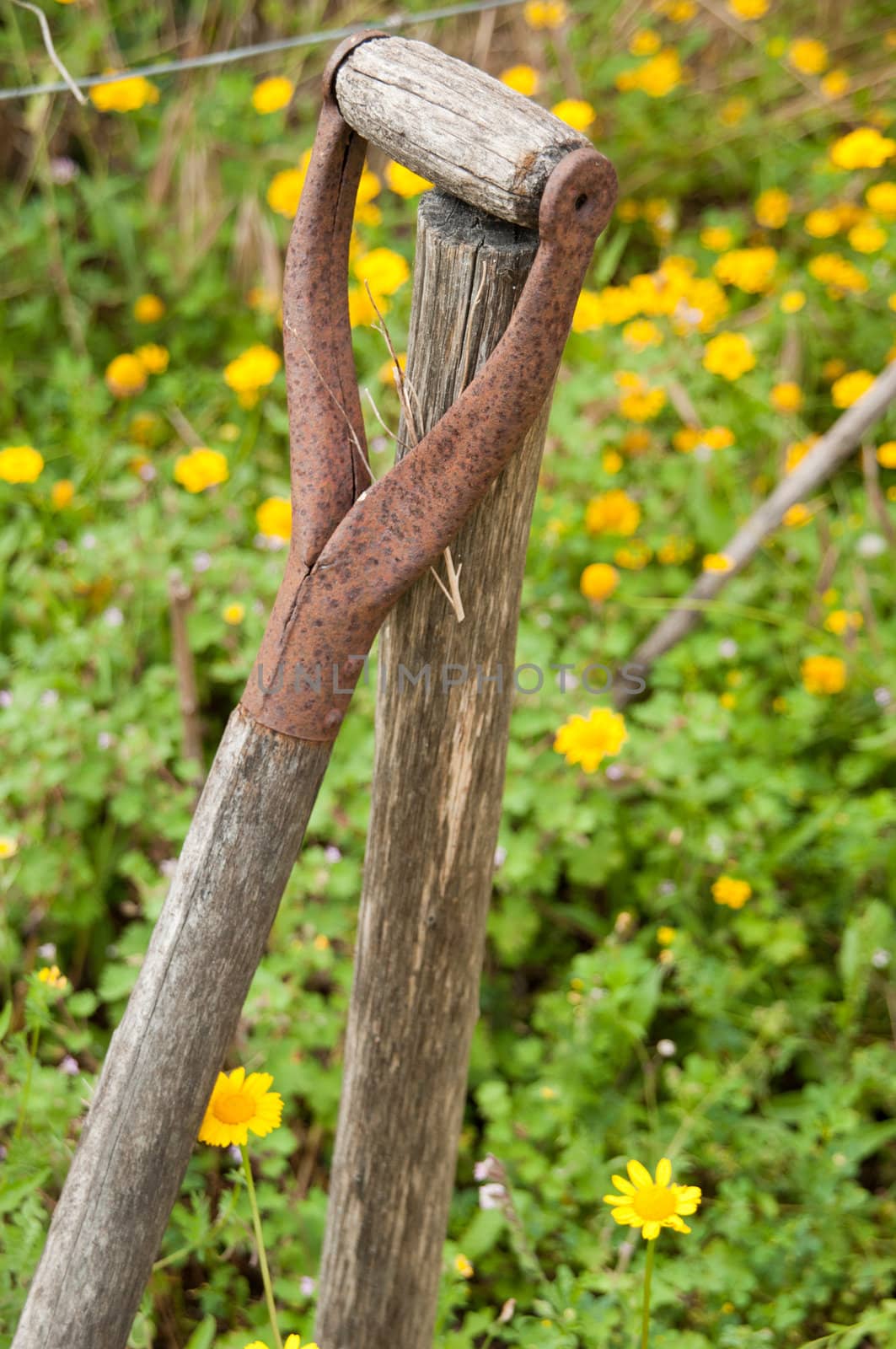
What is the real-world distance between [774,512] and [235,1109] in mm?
1806

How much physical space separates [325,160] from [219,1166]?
1505mm

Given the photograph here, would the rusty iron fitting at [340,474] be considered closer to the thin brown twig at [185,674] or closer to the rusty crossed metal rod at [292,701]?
the rusty crossed metal rod at [292,701]

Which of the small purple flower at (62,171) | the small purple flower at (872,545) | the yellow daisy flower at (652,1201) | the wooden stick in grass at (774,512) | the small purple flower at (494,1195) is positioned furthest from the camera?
the small purple flower at (62,171)

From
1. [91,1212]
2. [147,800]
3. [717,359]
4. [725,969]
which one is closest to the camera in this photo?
[91,1212]

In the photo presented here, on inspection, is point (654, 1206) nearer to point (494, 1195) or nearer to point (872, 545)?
point (494, 1195)

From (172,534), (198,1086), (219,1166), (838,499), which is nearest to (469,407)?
(198,1086)

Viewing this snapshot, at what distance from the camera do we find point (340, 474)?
987 mm

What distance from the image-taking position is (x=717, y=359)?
2.75 meters

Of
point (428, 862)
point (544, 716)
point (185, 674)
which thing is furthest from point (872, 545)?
point (428, 862)

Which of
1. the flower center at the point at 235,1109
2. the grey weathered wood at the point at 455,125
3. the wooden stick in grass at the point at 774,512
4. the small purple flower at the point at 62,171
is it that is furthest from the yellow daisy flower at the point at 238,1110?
the small purple flower at the point at 62,171

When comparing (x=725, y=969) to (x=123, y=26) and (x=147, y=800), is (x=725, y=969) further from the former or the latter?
(x=123, y=26)

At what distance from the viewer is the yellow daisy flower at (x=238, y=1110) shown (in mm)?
1103

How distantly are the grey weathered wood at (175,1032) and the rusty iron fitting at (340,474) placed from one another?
7cm

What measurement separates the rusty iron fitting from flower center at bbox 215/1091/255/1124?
41cm
